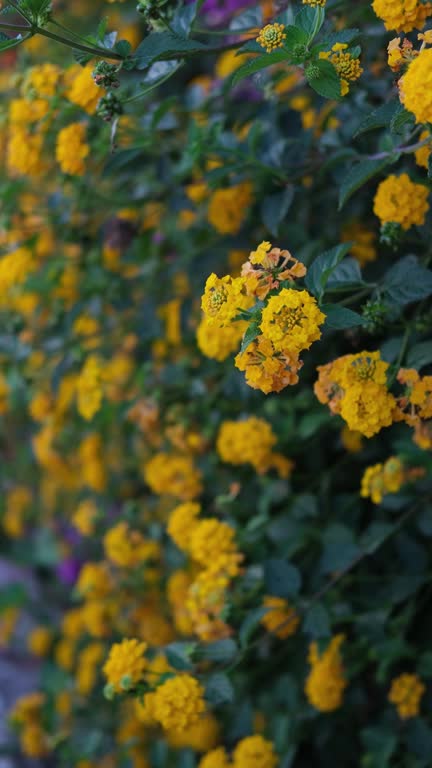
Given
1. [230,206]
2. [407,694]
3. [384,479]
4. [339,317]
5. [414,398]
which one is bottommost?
[407,694]

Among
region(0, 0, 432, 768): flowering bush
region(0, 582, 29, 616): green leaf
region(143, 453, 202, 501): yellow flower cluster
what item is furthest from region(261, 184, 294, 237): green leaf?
region(0, 582, 29, 616): green leaf

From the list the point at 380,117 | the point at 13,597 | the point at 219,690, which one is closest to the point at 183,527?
the point at 219,690

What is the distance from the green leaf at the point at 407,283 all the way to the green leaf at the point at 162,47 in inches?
16.2

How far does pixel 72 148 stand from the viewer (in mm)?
1372

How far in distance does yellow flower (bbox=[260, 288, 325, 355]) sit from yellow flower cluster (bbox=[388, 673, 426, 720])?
769mm

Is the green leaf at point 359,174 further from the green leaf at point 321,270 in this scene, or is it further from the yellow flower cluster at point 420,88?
the yellow flower cluster at point 420,88

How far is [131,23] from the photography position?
221 centimetres

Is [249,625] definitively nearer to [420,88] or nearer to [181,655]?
[181,655]

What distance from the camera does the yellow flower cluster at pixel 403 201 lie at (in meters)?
1.10

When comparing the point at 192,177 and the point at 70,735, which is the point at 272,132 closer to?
the point at 192,177

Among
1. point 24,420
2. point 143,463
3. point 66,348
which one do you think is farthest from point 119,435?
point 24,420

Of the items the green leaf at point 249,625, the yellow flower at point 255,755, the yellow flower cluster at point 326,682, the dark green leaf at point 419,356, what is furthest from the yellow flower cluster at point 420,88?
the yellow flower at point 255,755

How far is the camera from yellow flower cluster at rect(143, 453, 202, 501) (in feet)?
5.26

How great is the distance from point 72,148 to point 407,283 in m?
0.65
